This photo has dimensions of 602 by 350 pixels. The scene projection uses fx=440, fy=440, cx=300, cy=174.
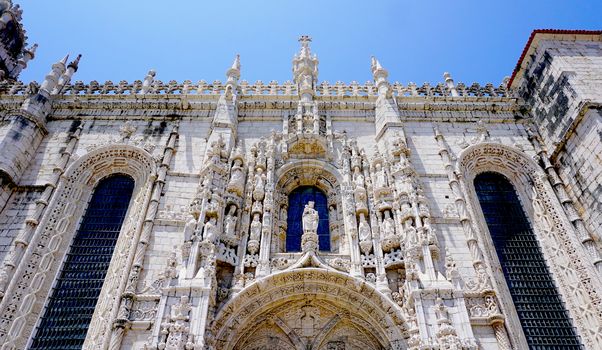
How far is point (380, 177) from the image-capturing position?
11.6 meters

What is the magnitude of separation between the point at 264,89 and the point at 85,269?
26.0 ft

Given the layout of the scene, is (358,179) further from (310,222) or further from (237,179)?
(237,179)

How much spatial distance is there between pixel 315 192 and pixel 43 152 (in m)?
8.17

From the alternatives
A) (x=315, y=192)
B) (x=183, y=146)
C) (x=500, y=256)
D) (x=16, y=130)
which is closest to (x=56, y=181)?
(x=16, y=130)

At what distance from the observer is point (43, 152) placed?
42.9 ft

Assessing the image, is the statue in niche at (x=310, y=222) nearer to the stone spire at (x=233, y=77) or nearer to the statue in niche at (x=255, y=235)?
the statue in niche at (x=255, y=235)

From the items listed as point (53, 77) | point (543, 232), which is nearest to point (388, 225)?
point (543, 232)

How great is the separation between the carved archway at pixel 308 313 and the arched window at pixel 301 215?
1446 millimetres

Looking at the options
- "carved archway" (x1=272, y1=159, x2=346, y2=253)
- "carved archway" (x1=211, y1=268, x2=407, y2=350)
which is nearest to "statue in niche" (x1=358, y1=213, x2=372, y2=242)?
"carved archway" (x1=272, y1=159, x2=346, y2=253)

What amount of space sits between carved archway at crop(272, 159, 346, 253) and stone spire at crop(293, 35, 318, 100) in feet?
9.36

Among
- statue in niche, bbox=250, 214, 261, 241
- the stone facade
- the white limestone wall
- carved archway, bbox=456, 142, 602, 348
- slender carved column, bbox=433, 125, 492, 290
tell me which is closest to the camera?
→ the stone facade

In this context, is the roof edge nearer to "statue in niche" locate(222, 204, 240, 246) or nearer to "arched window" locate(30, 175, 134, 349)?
"statue in niche" locate(222, 204, 240, 246)

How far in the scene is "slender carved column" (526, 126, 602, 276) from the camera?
10.5 metres

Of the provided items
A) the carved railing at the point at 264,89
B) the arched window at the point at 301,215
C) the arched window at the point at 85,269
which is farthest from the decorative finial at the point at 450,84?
the arched window at the point at 85,269
